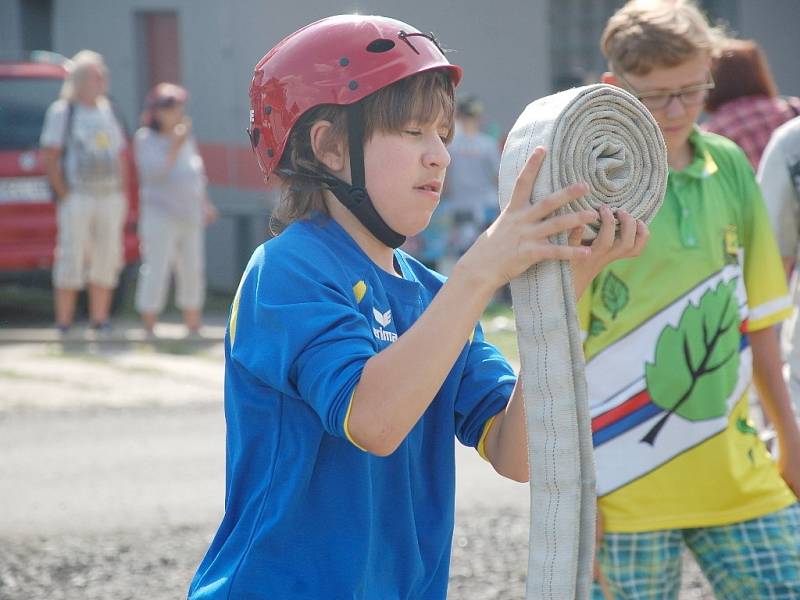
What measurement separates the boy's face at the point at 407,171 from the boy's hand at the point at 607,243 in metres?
0.32

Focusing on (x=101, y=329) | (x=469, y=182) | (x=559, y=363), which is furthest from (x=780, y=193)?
(x=469, y=182)

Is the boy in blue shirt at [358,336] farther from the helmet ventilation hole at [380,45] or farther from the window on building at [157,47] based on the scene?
the window on building at [157,47]

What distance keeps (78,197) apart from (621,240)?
9.93 meters

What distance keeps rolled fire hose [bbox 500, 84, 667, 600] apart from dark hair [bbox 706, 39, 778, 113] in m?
3.31

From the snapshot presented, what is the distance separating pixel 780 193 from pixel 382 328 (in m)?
1.99

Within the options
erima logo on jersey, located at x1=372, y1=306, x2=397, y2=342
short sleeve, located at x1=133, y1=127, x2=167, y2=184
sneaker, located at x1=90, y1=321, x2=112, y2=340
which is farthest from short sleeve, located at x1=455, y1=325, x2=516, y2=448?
sneaker, located at x1=90, y1=321, x2=112, y2=340

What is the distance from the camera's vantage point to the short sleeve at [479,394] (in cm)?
273

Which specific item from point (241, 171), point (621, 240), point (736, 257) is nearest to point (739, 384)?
point (736, 257)

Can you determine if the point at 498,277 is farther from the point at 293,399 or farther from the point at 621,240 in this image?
the point at 293,399

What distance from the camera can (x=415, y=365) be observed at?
7.32 ft

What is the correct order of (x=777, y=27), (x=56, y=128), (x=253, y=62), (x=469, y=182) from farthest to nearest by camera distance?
(x=777, y=27), (x=253, y=62), (x=469, y=182), (x=56, y=128)

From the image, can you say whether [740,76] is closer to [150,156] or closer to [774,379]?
[774,379]

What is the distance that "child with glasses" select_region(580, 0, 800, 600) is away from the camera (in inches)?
139

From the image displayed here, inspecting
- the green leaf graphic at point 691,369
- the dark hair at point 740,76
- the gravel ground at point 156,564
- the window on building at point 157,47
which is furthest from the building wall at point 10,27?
the green leaf graphic at point 691,369
